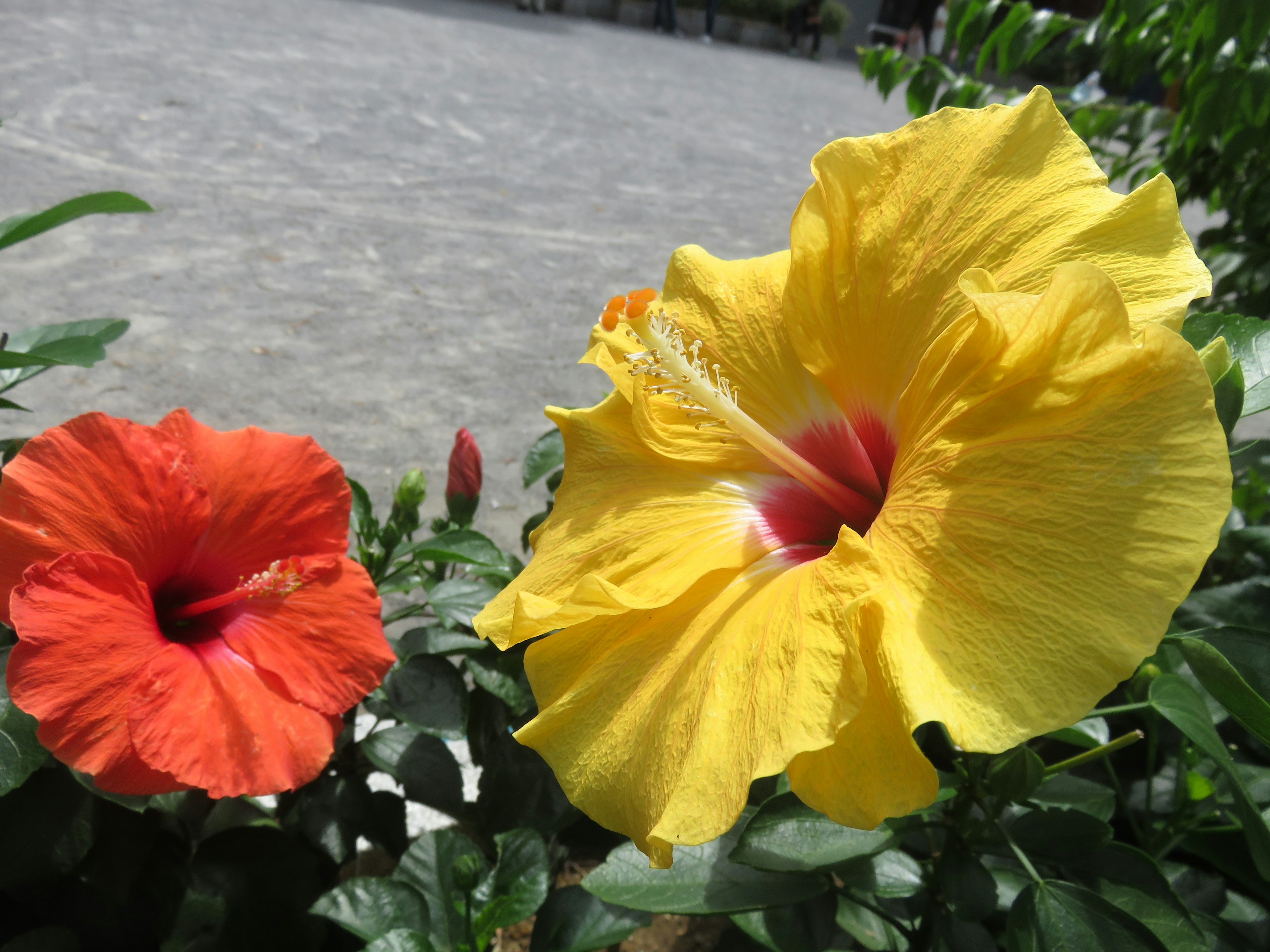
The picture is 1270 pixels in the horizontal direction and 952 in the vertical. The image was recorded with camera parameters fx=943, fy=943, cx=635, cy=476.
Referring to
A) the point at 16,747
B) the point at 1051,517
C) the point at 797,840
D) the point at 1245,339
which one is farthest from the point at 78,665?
the point at 1245,339

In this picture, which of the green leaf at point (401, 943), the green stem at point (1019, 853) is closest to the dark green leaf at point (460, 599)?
the green leaf at point (401, 943)

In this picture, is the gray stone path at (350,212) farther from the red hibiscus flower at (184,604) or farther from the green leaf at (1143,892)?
the green leaf at (1143,892)

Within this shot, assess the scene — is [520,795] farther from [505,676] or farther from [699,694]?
[699,694]

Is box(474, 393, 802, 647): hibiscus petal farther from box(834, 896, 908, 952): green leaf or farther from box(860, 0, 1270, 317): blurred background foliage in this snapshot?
box(860, 0, 1270, 317): blurred background foliage

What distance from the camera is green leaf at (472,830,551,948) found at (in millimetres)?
930

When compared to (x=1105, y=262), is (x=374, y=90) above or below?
below

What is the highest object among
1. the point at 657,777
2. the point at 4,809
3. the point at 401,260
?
the point at 657,777

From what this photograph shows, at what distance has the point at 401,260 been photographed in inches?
169

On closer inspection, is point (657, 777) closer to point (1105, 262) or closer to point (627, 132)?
point (1105, 262)

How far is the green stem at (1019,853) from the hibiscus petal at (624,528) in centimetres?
35

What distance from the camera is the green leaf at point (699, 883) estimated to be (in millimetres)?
818

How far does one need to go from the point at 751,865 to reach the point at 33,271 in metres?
3.80

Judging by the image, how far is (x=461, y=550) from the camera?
44.2 inches

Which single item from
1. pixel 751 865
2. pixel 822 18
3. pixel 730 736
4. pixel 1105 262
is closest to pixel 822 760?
pixel 730 736
